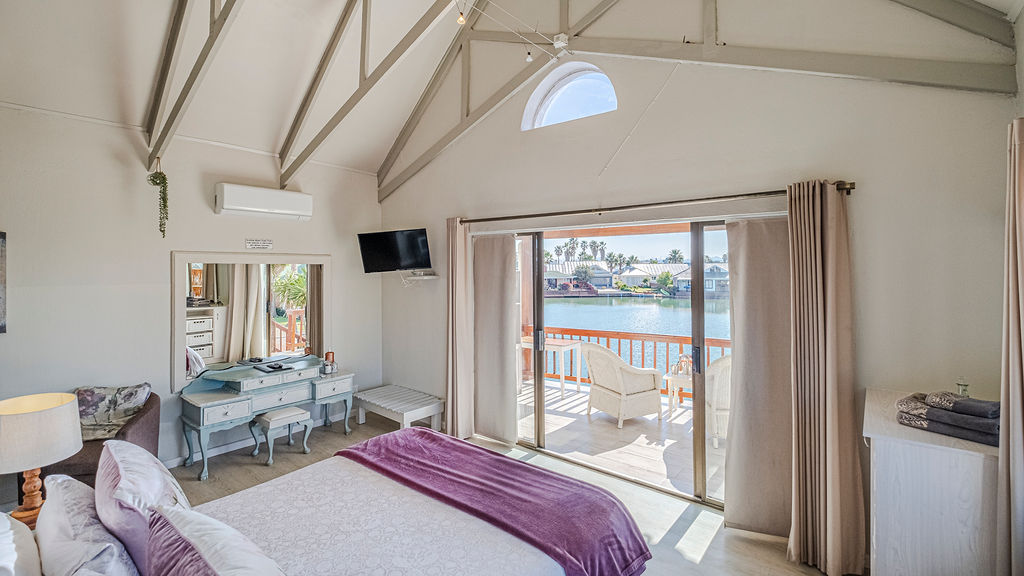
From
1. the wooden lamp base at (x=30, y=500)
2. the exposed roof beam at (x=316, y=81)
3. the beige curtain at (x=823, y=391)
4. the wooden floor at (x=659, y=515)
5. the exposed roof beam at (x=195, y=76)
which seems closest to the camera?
the wooden lamp base at (x=30, y=500)

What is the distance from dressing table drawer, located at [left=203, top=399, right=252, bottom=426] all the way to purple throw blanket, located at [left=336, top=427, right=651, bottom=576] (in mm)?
1758

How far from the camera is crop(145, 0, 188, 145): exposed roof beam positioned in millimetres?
3148

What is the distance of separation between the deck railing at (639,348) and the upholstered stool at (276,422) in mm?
2138

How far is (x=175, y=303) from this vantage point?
397 cm

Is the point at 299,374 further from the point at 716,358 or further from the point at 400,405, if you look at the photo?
the point at 716,358

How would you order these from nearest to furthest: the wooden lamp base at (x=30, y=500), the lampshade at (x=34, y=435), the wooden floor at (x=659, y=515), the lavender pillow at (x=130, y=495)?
1. the lavender pillow at (x=130, y=495)
2. the lampshade at (x=34, y=435)
3. the wooden lamp base at (x=30, y=500)
4. the wooden floor at (x=659, y=515)

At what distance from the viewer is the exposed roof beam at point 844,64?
7.41ft

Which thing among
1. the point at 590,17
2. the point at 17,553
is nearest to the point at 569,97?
the point at 590,17

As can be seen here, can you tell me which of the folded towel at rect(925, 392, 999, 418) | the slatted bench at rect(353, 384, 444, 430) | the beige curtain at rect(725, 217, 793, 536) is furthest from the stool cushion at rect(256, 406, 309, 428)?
the folded towel at rect(925, 392, 999, 418)

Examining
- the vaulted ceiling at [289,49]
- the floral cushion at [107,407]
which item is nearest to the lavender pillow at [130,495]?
the floral cushion at [107,407]

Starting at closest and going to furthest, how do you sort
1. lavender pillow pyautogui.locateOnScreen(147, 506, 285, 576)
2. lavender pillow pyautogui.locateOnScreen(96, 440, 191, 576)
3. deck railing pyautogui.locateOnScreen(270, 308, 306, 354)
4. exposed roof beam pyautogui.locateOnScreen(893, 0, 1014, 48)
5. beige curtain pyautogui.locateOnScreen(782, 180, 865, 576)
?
lavender pillow pyautogui.locateOnScreen(147, 506, 285, 576), lavender pillow pyautogui.locateOnScreen(96, 440, 191, 576), exposed roof beam pyautogui.locateOnScreen(893, 0, 1014, 48), beige curtain pyautogui.locateOnScreen(782, 180, 865, 576), deck railing pyautogui.locateOnScreen(270, 308, 306, 354)

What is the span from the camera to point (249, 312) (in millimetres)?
4504

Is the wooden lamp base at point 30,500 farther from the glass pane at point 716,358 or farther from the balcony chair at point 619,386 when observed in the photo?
the glass pane at point 716,358

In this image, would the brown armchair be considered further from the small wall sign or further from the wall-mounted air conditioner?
the wall-mounted air conditioner
